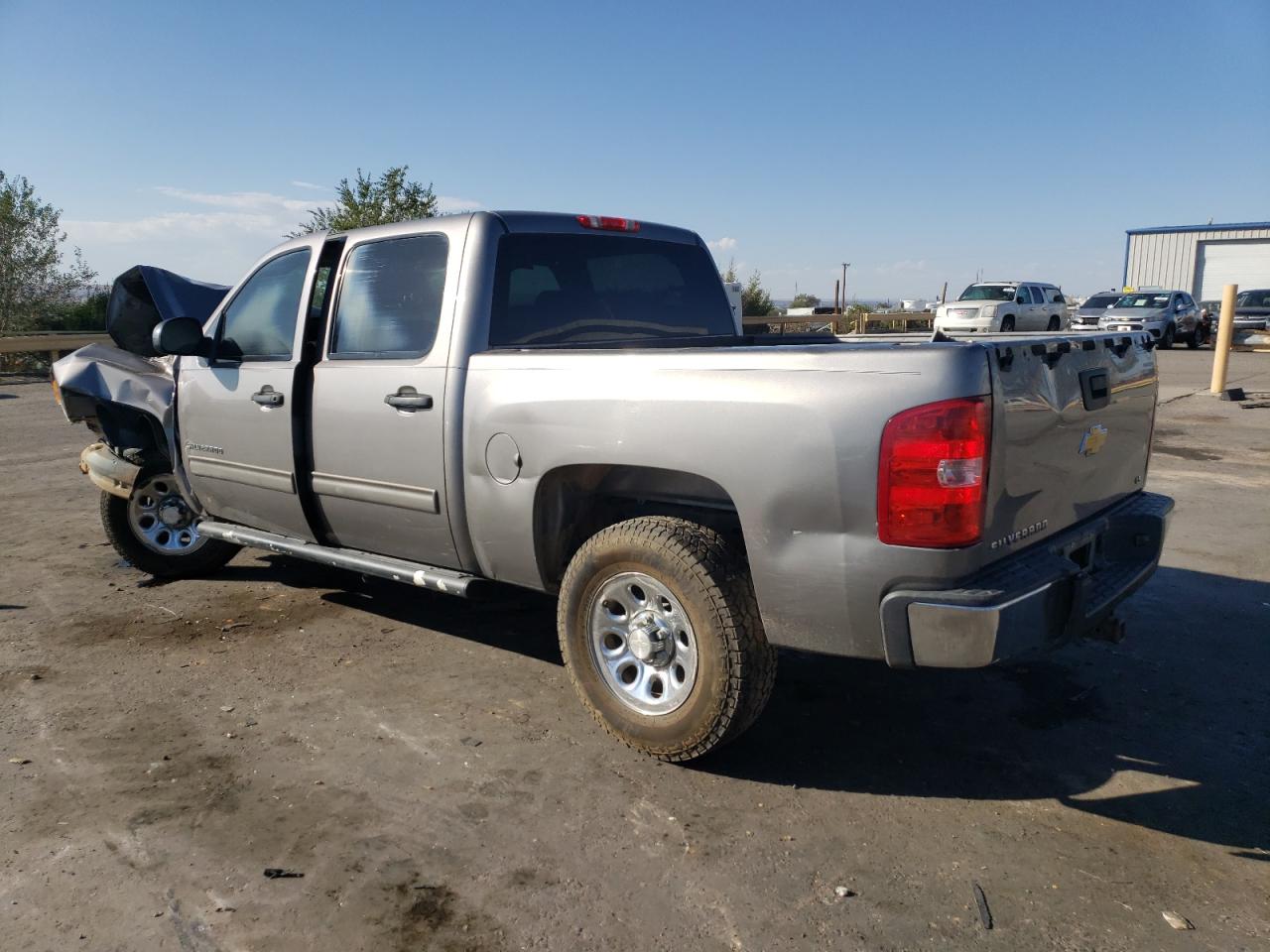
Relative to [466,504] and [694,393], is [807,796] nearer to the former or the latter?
[694,393]

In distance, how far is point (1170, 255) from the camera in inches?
1823

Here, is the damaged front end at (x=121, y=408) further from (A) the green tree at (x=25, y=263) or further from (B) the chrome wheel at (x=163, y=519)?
(A) the green tree at (x=25, y=263)

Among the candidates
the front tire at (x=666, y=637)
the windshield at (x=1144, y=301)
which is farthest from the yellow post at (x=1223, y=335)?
the windshield at (x=1144, y=301)

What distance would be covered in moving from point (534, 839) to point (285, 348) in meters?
2.89

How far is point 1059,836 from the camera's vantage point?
9.98 feet

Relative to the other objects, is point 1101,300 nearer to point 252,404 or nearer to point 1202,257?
point 1202,257

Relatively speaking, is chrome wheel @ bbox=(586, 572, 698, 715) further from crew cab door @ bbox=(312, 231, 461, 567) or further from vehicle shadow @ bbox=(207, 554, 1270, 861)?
crew cab door @ bbox=(312, 231, 461, 567)

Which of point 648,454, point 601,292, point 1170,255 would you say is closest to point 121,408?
point 601,292

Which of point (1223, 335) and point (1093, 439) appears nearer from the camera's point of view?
point (1093, 439)

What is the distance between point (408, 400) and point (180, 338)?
1.69 meters

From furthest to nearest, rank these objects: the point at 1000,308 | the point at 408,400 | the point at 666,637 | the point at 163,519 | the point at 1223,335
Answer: the point at 1000,308 < the point at 1223,335 < the point at 163,519 < the point at 408,400 < the point at 666,637

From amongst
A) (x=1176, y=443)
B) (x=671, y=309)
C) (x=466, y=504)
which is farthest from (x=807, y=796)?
(x=1176, y=443)

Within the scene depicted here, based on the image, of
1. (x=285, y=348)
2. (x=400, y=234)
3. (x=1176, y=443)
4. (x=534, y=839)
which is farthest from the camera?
(x=1176, y=443)

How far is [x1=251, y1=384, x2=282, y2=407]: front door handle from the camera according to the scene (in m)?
4.68
